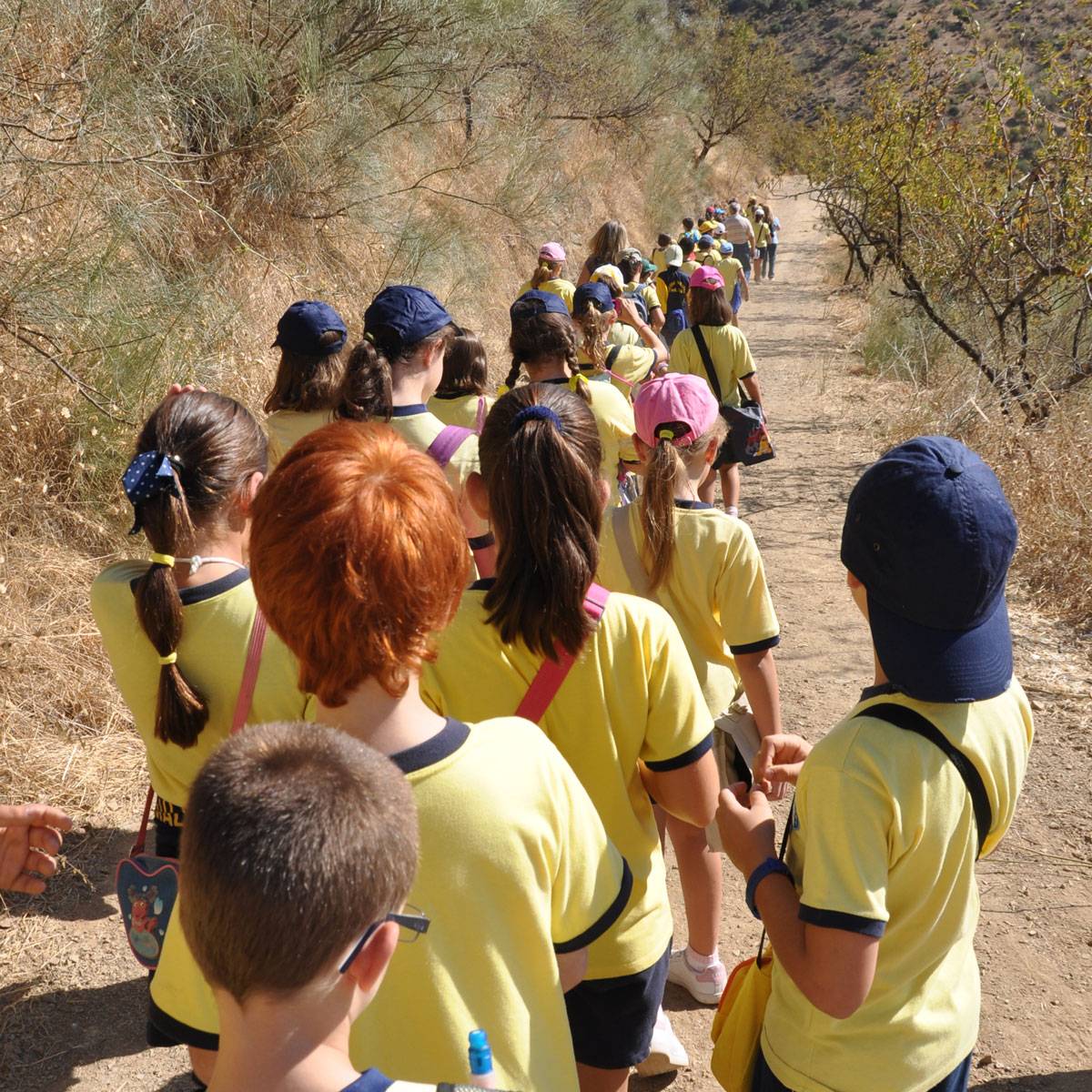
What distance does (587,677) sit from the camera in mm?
1934

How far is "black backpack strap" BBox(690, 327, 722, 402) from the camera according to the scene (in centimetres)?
598

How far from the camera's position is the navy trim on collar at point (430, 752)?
1.33 m

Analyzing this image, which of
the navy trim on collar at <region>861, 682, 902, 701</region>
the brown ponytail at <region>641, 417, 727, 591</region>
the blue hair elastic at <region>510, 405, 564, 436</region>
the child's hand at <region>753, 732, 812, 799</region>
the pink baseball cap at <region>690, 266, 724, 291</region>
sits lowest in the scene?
the child's hand at <region>753, 732, 812, 799</region>

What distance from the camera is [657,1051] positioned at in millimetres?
2691

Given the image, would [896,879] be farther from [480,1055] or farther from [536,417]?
[536,417]

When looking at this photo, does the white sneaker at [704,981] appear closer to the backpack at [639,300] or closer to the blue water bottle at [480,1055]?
the blue water bottle at [480,1055]

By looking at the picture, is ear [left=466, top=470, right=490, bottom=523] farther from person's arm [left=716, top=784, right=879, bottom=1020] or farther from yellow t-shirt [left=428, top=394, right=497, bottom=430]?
yellow t-shirt [left=428, top=394, right=497, bottom=430]

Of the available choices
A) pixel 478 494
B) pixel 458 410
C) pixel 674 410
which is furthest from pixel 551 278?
pixel 478 494

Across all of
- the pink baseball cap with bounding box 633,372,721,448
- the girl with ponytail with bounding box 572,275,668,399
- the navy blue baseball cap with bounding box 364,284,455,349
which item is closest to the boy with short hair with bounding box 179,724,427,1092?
the pink baseball cap with bounding box 633,372,721,448

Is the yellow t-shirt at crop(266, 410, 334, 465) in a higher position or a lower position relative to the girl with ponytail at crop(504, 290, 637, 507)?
lower

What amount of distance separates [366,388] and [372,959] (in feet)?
8.22

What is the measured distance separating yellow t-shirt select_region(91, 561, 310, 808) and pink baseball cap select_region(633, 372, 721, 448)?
1.30m

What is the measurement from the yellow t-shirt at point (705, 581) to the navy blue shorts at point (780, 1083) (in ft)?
3.71

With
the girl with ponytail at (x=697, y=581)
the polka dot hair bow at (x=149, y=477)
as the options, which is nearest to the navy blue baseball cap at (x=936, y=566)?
the girl with ponytail at (x=697, y=581)
